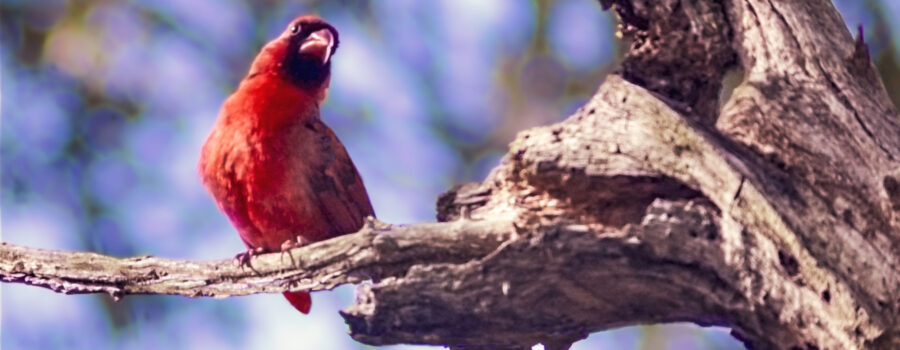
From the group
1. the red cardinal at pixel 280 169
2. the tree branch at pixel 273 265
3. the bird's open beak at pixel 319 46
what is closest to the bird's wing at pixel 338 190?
the red cardinal at pixel 280 169

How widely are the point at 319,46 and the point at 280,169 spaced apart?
2.37 feet

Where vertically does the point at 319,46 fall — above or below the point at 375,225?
above

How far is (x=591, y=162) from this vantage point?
9.36ft

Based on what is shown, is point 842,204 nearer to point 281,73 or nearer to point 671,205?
point 671,205

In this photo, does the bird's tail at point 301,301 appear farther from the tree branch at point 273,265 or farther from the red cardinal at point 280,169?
the tree branch at point 273,265

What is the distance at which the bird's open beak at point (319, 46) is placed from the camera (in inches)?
184

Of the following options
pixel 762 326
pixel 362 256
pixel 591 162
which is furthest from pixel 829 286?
pixel 362 256

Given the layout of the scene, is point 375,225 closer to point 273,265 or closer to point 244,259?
point 273,265

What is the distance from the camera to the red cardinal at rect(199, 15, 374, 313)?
4.23m

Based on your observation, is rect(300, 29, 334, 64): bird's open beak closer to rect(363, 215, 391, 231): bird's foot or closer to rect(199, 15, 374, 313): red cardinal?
rect(199, 15, 374, 313): red cardinal

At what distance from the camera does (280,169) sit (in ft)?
13.8

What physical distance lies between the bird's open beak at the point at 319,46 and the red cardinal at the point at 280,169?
124 mm

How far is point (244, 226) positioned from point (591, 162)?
6.44 ft

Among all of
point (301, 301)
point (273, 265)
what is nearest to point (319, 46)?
point (301, 301)
